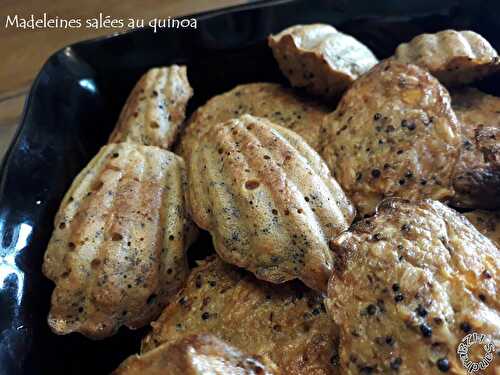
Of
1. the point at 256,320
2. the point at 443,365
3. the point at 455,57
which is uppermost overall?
the point at 455,57

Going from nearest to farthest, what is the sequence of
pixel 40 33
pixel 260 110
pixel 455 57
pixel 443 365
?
pixel 443 365 → pixel 455 57 → pixel 260 110 → pixel 40 33

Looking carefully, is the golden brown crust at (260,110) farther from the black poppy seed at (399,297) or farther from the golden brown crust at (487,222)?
the black poppy seed at (399,297)

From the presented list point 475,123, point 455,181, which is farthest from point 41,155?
point 475,123

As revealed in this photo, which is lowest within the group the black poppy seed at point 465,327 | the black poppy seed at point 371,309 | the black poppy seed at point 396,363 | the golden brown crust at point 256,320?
the golden brown crust at point 256,320

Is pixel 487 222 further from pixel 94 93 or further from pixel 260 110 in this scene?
pixel 94 93

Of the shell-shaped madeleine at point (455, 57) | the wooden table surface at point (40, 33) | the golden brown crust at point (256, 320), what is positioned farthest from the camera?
the wooden table surface at point (40, 33)

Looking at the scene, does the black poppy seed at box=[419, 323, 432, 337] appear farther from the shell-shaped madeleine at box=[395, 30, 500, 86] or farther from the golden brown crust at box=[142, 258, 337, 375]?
the shell-shaped madeleine at box=[395, 30, 500, 86]

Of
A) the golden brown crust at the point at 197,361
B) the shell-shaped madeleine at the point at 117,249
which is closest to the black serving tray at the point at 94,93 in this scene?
the shell-shaped madeleine at the point at 117,249

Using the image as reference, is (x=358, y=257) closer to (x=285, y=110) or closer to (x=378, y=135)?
(x=378, y=135)

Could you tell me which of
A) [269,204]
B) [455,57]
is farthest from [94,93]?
[455,57]
